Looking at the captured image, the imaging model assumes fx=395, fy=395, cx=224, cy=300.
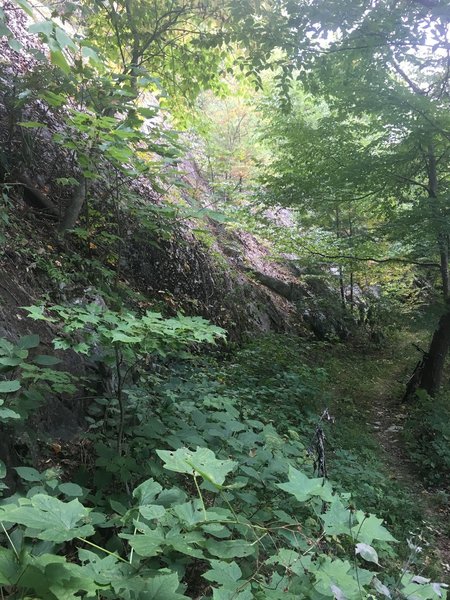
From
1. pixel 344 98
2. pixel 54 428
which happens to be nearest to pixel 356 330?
pixel 344 98

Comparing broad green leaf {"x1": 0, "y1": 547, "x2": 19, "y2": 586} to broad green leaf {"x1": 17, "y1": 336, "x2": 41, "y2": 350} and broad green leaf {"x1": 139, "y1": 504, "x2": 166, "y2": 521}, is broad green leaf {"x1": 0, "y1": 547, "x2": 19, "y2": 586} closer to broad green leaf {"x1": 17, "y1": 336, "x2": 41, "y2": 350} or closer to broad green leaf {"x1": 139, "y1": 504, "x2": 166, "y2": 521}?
broad green leaf {"x1": 139, "y1": 504, "x2": 166, "y2": 521}

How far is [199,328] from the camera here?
2.26 m

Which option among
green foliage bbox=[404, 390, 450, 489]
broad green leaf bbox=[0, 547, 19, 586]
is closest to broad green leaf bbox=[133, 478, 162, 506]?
broad green leaf bbox=[0, 547, 19, 586]

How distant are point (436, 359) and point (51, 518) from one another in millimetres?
8335

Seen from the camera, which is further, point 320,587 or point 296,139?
point 296,139

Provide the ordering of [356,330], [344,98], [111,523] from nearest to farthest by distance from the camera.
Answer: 1. [111,523]
2. [344,98]
3. [356,330]

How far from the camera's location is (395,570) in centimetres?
323

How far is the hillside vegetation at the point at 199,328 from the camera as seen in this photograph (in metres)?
1.46

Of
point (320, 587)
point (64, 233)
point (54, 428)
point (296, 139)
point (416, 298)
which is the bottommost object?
point (54, 428)

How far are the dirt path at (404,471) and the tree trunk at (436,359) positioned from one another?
708 millimetres

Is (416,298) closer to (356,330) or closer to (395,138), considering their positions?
(356,330)

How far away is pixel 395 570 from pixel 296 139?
673cm

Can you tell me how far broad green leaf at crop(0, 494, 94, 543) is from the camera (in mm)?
1192

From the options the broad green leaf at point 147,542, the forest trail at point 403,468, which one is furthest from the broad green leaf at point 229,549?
the forest trail at point 403,468
